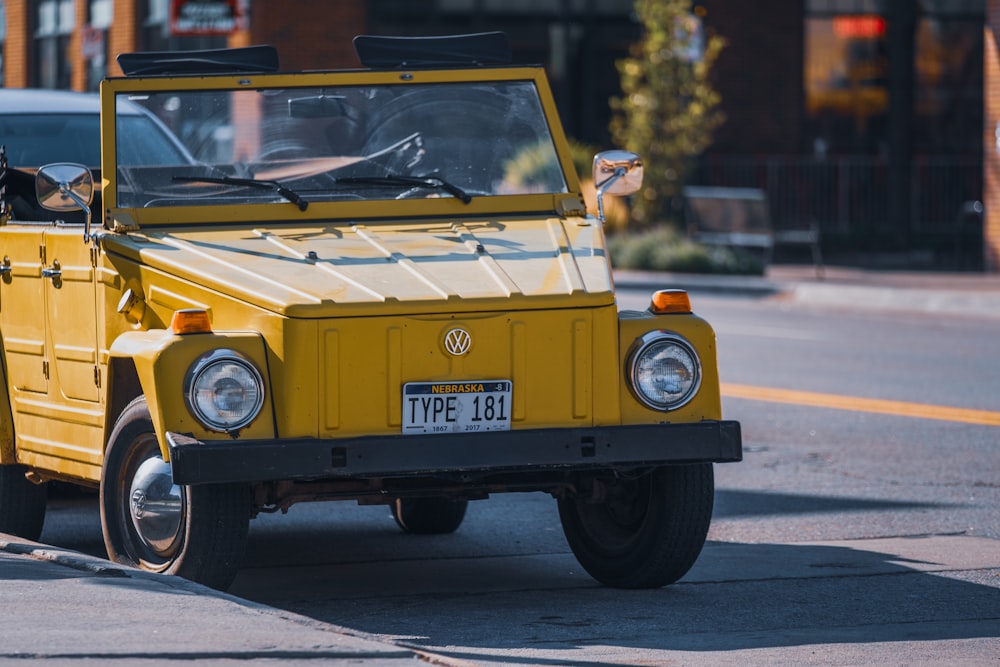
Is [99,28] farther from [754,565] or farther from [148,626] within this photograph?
[148,626]

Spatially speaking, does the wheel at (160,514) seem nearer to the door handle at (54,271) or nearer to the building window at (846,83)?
the door handle at (54,271)

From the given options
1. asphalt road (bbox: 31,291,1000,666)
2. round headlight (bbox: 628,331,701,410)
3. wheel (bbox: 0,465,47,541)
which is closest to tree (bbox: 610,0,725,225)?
asphalt road (bbox: 31,291,1000,666)

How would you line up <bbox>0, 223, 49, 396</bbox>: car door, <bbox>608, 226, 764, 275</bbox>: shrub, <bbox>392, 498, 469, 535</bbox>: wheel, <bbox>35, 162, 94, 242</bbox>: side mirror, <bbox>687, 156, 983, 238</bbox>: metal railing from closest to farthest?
<bbox>35, 162, 94, 242</bbox>: side mirror
<bbox>0, 223, 49, 396</bbox>: car door
<bbox>392, 498, 469, 535</bbox>: wheel
<bbox>608, 226, 764, 275</bbox>: shrub
<bbox>687, 156, 983, 238</bbox>: metal railing

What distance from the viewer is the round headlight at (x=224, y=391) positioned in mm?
6098

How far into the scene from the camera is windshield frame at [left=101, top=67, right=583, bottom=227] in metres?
7.13

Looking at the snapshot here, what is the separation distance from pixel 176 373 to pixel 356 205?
4.66ft

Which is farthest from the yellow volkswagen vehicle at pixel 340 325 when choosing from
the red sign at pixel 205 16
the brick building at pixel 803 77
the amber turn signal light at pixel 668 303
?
the brick building at pixel 803 77

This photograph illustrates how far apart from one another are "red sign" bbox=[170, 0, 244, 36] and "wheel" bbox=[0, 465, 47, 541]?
19.5 metres

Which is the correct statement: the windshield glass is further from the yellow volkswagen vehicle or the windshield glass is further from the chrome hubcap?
the chrome hubcap

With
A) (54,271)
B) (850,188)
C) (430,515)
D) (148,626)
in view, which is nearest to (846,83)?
(850,188)

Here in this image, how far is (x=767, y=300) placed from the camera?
21.8 metres

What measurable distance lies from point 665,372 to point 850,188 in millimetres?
22791

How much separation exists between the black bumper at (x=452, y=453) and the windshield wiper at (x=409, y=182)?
135 centimetres

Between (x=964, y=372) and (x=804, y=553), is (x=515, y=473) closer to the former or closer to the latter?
(x=804, y=553)
